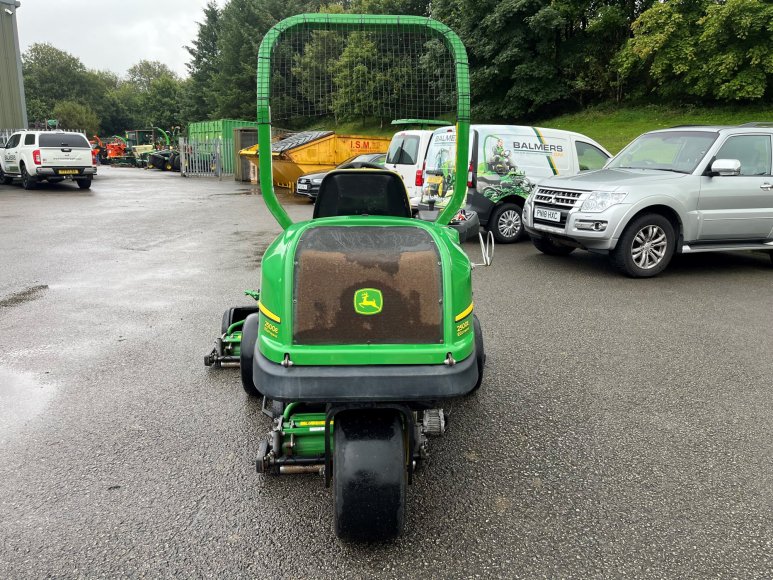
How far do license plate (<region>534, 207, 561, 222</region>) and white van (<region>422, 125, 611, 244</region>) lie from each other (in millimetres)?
1752

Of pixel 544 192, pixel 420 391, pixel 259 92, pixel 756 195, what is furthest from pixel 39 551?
pixel 756 195

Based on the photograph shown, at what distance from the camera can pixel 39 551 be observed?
9.07 feet

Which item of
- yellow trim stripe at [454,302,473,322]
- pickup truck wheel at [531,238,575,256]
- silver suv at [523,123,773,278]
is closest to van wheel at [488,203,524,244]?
pickup truck wheel at [531,238,575,256]

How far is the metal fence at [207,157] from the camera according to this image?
1238 inches

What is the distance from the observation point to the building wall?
26750 millimetres

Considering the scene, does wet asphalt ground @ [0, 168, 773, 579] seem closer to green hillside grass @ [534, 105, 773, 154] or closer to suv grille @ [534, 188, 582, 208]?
suv grille @ [534, 188, 582, 208]

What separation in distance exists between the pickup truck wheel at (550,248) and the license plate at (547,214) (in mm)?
724

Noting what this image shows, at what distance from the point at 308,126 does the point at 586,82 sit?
27195 mm

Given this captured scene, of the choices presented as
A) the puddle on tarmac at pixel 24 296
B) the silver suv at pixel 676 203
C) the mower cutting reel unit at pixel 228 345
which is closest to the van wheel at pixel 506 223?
the silver suv at pixel 676 203

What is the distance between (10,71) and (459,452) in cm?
3118

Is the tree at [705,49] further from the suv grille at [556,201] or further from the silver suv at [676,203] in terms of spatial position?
the suv grille at [556,201]

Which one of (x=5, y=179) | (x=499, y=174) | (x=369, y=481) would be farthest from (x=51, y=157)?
(x=369, y=481)

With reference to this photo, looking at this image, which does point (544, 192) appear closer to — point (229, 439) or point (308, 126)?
point (308, 126)

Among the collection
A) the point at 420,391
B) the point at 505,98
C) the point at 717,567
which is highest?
the point at 505,98
